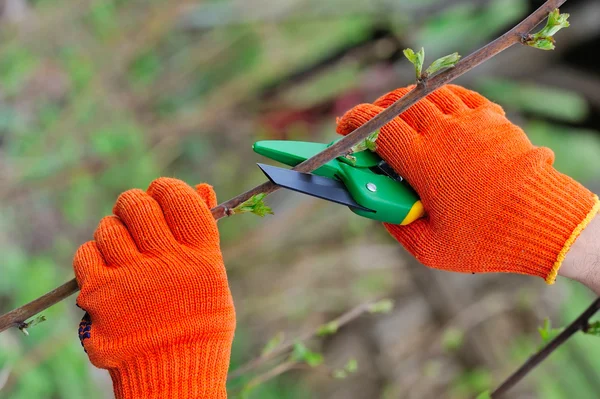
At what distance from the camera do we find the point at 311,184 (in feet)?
2.18

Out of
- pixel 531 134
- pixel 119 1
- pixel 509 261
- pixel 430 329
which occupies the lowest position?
pixel 430 329

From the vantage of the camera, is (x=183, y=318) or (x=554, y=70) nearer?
(x=183, y=318)

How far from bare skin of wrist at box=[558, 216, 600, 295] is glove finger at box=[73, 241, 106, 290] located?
0.56m

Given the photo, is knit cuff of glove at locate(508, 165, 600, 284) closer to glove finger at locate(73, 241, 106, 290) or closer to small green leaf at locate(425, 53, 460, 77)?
small green leaf at locate(425, 53, 460, 77)

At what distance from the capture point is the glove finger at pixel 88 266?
638 mm

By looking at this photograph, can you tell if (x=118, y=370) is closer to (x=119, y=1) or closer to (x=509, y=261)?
(x=509, y=261)

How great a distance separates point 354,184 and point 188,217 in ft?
0.65

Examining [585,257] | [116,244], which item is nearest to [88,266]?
[116,244]

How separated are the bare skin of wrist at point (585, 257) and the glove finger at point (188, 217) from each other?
0.44 m

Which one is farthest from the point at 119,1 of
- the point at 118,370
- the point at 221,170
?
the point at 118,370

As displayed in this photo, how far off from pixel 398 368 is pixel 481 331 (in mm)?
311

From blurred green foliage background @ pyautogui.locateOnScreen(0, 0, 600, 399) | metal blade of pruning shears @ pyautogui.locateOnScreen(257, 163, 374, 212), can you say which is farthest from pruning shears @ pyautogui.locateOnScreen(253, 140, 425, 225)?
blurred green foliage background @ pyautogui.locateOnScreen(0, 0, 600, 399)

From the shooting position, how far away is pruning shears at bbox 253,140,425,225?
2.20 feet

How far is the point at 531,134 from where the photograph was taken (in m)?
2.45
